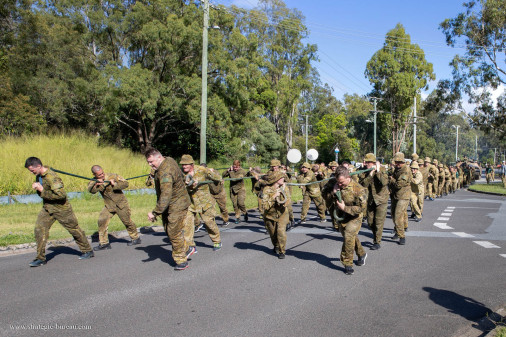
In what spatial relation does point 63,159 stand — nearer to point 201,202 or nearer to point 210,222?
point 201,202

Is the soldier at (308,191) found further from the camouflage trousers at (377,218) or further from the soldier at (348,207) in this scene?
the soldier at (348,207)

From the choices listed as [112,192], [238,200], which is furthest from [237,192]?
[112,192]

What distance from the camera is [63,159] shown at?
18578 millimetres

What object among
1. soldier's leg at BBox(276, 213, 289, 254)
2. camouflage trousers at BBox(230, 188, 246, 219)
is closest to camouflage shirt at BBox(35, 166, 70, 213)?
soldier's leg at BBox(276, 213, 289, 254)

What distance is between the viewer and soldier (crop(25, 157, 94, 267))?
6.99 metres

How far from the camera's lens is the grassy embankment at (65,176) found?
1072 centimetres

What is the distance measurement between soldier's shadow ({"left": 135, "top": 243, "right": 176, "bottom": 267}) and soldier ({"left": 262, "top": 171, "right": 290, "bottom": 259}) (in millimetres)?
1894

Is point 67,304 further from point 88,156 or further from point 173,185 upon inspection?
point 88,156

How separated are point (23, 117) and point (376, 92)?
37612 mm

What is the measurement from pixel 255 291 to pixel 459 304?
2618mm

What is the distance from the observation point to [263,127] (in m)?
42.7

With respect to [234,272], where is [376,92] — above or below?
above

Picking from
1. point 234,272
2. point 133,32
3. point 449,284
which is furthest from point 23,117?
point 449,284

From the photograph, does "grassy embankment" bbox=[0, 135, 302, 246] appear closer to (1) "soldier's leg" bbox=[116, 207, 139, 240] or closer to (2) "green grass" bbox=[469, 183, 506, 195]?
(1) "soldier's leg" bbox=[116, 207, 139, 240]
